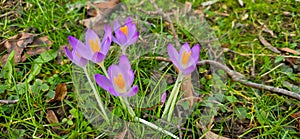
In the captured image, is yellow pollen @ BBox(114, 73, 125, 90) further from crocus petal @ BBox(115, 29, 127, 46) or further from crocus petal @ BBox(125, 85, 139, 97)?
crocus petal @ BBox(115, 29, 127, 46)

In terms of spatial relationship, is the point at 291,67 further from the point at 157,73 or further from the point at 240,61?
the point at 157,73

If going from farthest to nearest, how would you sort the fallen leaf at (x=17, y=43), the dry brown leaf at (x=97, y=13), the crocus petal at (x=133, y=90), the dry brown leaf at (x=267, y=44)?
the dry brown leaf at (x=97, y=13) < the dry brown leaf at (x=267, y=44) < the fallen leaf at (x=17, y=43) < the crocus petal at (x=133, y=90)

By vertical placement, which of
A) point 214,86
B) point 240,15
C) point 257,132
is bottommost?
point 257,132

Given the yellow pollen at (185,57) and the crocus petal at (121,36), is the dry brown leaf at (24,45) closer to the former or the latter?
the crocus petal at (121,36)

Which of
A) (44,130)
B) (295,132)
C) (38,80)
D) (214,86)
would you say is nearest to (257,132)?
(295,132)

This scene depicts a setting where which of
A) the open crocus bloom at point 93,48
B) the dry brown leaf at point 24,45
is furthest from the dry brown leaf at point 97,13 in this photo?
the open crocus bloom at point 93,48

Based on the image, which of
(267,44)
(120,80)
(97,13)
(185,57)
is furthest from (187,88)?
(97,13)
